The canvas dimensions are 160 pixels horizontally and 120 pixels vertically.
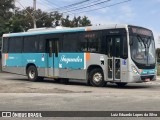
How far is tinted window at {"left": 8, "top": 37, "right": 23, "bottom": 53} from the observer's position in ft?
90.0

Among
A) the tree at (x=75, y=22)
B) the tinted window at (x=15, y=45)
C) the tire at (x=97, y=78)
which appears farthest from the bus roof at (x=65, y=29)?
the tree at (x=75, y=22)

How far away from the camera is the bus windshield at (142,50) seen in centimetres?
2075

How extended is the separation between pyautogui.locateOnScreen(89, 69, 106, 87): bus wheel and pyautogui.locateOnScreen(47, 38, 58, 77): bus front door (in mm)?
2986

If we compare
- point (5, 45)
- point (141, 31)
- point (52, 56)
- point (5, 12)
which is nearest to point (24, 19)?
point (5, 12)

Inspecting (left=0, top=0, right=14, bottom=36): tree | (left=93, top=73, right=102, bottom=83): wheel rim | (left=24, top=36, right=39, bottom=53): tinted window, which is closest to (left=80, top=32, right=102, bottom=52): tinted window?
(left=93, top=73, right=102, bottom=83): wheel rim

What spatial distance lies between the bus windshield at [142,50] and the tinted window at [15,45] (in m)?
8.92

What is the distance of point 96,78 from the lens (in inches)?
870

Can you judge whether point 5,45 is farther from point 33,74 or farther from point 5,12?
point 5,12

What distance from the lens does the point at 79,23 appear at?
8344 centimetres

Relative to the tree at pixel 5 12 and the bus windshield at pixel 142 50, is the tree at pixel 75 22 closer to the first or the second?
Answer: the tree at pixel 5 12

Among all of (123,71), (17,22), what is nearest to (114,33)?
(123,71)

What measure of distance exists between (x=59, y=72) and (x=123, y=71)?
490 centimetres

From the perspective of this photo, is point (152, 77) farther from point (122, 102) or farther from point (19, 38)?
point (19, 38)

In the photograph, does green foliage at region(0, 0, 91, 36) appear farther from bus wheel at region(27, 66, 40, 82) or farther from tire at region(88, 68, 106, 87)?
tire at region(88, 68, 106, 87)
